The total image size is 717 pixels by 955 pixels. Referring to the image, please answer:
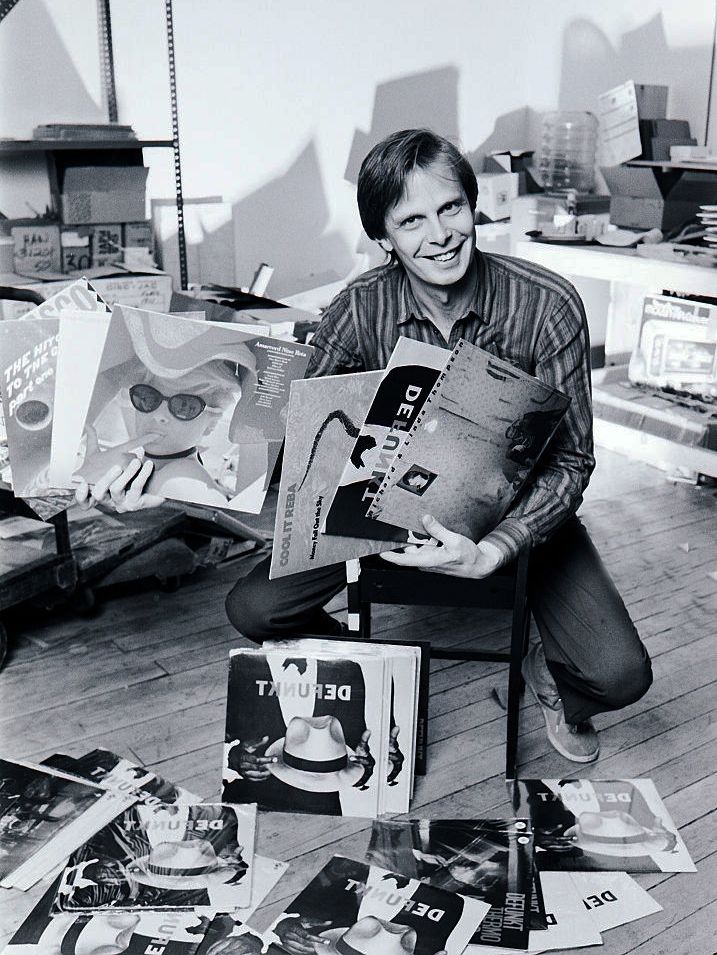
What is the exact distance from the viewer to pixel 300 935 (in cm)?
130

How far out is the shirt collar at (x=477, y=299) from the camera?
1.60m

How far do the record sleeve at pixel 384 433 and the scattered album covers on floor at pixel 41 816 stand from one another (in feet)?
1.90

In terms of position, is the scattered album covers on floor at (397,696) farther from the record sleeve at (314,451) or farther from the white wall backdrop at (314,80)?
the white wall backdrop at (314,80)

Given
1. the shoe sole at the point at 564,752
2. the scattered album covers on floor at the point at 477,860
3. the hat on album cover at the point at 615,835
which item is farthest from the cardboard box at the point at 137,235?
the hat on album cover at the point at 615,835

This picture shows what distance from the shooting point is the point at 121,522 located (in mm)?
2305

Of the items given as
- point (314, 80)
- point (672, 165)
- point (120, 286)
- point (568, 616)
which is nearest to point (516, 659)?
point (568, 616)

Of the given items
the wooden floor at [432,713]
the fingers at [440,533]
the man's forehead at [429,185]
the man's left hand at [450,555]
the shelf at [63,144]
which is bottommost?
→ the wooden floor at [432,713]

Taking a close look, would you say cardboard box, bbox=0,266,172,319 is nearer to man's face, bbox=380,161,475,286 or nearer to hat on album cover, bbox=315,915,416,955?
man's face, bbox=380,161,475,286

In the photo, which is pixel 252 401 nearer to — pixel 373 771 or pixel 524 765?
pixel 373 771

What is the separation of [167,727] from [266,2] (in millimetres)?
2546

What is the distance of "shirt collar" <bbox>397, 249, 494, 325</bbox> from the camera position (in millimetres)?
1600

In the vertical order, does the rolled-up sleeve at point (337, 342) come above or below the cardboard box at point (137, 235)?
below

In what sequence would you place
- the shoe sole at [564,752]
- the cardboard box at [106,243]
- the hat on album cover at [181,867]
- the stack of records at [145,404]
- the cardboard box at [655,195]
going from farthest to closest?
the cardboard box at [655,195] < the cardboard box at [106,243] < the shoe sole at [564,752] < the stack of records at [145,404] < the hat on album cover at [181,867]

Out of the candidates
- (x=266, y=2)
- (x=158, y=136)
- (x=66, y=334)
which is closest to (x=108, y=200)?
(x=158, y=136)
